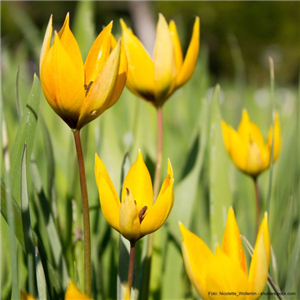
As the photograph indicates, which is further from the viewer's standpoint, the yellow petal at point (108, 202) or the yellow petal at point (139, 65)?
the yellow petal at point (139, 65)

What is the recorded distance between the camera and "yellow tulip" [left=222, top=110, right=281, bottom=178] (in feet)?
2.09

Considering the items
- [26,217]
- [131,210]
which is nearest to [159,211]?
[131,210]

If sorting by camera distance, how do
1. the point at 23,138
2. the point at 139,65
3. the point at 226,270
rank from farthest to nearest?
the point at 139,65 → the point at 23,138 → the point at 226,270

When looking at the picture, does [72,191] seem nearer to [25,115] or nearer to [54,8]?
[25,115]

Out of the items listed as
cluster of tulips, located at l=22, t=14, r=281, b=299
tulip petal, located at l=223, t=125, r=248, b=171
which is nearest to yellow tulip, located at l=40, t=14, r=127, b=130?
cluster of tulips, located at l=22, t=14, r=281, b=299

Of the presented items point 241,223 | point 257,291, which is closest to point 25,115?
point 257,291

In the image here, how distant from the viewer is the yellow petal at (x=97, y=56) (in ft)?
1.42

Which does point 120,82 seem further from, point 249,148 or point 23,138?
point 249,148

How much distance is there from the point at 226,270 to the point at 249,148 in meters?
0.29

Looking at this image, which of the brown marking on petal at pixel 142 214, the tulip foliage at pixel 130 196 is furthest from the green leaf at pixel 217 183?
the brown marking on petal at pixel 142 214

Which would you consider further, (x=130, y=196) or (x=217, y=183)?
(x=217, y=183)

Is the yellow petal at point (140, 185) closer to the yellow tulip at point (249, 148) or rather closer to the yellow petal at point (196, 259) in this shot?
the yellow petal at point (196, 259)

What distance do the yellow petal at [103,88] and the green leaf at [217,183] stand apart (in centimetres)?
29

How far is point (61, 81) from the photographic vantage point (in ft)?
1.25
